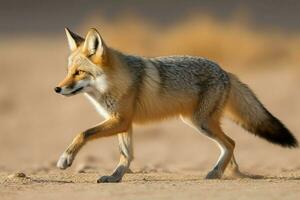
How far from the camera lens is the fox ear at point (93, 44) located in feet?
29.6

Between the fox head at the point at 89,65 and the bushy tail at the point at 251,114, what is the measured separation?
170 cm

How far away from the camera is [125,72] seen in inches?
364

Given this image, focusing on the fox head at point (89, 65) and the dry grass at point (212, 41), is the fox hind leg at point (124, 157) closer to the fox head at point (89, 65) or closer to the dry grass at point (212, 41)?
the fox head at point (89, 65)

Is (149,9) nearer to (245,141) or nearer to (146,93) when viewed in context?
(245,141)

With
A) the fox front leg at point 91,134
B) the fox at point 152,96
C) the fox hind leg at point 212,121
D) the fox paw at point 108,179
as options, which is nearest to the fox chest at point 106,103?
the fox at point 152,96

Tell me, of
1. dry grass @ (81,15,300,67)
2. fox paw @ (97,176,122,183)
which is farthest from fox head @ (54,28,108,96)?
dry grass @ (81,15,300,67)

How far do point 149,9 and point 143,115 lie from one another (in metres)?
22.3

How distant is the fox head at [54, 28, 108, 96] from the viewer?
897cm

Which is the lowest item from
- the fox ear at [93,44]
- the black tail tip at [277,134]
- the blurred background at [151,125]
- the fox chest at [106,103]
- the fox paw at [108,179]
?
the blurred background at [151,125]

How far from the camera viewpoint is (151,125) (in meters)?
12.5

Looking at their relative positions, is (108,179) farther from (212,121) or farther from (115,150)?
(115,150)

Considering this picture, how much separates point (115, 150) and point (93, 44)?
230 inches

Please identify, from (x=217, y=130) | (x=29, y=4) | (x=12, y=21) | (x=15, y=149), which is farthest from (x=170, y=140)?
(x=29, y=4)

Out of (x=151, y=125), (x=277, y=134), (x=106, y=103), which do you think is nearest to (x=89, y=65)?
(x=106, y=103)
